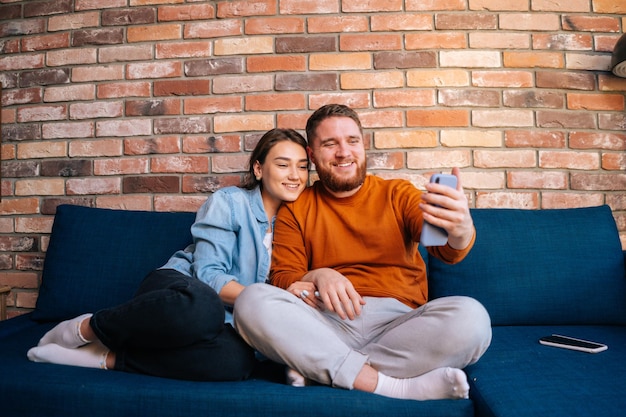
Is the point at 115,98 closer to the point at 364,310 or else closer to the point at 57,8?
the point at 57,8

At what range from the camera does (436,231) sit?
1054mm

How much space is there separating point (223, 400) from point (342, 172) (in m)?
0.81

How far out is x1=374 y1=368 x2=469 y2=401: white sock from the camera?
3.11 ft

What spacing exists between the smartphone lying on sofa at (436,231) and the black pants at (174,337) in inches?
22.4

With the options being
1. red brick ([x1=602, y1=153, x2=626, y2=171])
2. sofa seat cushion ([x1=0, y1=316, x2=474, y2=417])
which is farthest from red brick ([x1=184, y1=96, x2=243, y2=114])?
red brick ([x1=602, y1=153, x2=626, y2=171])

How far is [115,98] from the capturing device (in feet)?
6.27

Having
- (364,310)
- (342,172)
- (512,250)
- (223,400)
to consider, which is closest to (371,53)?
(342,172)

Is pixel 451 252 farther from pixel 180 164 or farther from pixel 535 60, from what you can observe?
pixel 180 164

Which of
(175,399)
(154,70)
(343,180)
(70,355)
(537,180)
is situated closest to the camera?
(175,399)

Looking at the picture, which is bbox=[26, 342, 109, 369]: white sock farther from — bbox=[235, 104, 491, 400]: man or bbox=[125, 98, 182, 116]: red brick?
bbox=[125, 98, 182, 116]: red brick

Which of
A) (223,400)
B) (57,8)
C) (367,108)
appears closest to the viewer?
(223,400)

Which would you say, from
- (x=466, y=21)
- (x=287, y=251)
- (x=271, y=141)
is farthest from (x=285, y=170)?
(x=466, y=21)

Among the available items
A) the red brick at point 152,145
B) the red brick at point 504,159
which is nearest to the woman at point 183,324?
the red brick at point 152,145

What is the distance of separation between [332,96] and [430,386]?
1.26m
